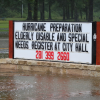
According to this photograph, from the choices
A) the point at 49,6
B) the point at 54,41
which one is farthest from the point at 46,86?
the point at 49,6

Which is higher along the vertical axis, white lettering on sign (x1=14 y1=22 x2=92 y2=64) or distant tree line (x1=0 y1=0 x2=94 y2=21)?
distant tree line (x1=0 y1=0 x2=94 y2=21)

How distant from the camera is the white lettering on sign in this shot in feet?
30.4

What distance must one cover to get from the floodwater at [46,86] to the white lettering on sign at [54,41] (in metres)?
0.74

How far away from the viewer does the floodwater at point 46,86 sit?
658 cm

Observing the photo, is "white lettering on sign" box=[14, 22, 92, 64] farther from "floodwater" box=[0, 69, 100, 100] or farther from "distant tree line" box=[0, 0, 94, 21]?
"distant tree line" box=[0, 0, 94, 21]

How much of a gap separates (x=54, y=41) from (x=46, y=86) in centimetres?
245

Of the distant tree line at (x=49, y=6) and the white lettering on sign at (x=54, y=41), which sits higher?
the distant tree line at (x=49, y=6)

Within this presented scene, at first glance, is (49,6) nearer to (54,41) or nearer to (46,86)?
(54,41)

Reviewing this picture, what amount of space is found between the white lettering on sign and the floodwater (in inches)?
29.2

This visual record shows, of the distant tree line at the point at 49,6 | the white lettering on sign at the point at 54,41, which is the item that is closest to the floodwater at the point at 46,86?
the white lettering on sign at the point at 54,41

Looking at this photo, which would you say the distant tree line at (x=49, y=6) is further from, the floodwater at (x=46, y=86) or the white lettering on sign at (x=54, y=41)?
the floodwater at (x=46, y=86)

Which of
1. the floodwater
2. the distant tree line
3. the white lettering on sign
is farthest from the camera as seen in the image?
the distant tree line

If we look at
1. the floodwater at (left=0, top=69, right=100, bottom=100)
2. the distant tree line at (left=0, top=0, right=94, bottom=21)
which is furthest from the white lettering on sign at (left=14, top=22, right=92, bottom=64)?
the distant tree line at (left=0, top=0, right=94, bottom=21)

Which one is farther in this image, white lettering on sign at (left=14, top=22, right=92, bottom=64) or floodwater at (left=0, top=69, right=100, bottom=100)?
white lettering on sign at (left=14, top=22, right=92, bottom=64)
